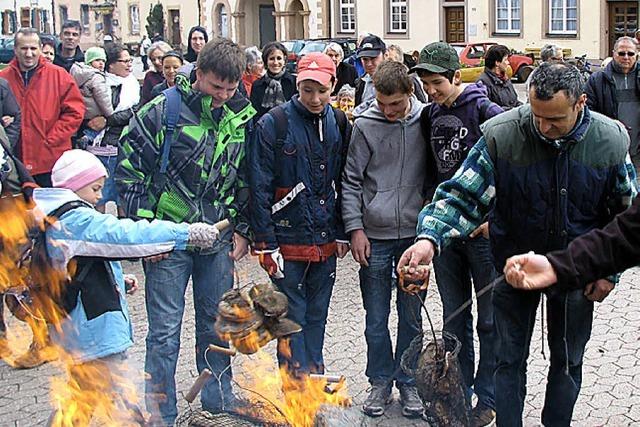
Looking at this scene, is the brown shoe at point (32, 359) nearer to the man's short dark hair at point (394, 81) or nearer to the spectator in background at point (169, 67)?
the man's short dark hair at point (394, 81)

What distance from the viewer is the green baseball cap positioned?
471 cm

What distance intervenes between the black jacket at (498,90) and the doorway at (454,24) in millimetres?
25828

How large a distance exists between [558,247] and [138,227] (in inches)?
75.3

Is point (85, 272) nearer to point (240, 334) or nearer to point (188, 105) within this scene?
point (240, 334)

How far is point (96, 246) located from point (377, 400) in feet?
6.40

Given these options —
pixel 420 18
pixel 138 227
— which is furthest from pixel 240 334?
pixel 420 18

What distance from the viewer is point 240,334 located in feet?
13.4

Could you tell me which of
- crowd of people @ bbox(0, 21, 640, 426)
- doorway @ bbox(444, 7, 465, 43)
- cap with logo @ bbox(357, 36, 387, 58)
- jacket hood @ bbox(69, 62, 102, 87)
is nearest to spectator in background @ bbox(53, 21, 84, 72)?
jacket hood @ bbox(69, 62, 102, 87)

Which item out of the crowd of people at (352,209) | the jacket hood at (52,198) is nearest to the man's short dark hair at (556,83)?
the crowd of people at (352,209)

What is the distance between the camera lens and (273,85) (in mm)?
8602

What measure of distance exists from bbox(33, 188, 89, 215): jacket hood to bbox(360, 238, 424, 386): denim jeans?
1733mm

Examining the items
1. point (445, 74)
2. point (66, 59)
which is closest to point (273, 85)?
point (66, 59)

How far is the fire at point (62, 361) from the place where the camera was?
13.6 feet

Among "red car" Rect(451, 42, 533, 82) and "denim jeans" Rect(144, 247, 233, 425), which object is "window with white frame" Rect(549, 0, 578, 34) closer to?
"red car" Rect(451, 42, 533, 82)
